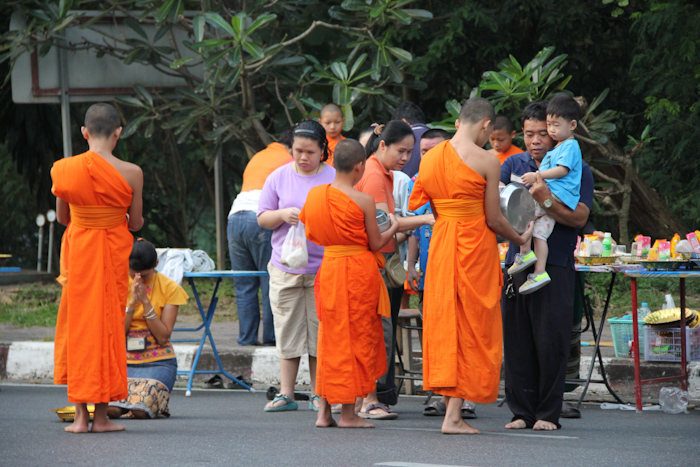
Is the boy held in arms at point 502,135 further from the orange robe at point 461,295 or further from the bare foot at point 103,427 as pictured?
the bare foot at point 103,427

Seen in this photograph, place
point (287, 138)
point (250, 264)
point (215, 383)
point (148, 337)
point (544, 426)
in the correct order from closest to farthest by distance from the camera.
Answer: point (544, 426)
point (148, 337)
point (287, 138)
point (215, 383)
point (250, 264)

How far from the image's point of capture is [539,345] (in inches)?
203

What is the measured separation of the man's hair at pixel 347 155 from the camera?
5.12 m

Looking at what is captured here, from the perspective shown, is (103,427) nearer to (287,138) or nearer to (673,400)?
(287,138)

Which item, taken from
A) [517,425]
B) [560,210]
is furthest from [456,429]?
[560,210]

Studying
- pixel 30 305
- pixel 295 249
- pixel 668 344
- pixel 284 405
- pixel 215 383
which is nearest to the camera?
pixel 295 249

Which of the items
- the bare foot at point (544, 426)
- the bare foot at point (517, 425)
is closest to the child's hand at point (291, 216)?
the bare foot at point (517, 425)

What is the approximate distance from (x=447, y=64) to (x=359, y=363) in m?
6.09

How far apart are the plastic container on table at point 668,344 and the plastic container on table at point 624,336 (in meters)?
0.32

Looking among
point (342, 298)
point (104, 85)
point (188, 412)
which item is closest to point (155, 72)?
point (104, 85)

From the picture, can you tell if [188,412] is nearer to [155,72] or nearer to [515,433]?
[515,433]

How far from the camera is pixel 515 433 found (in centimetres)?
496

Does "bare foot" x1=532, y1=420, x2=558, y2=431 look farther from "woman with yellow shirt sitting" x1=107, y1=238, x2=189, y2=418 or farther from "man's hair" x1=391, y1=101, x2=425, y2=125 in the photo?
"man's hair" x1=391, y1=101, x2=425, y2=125

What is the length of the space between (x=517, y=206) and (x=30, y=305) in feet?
22.8
